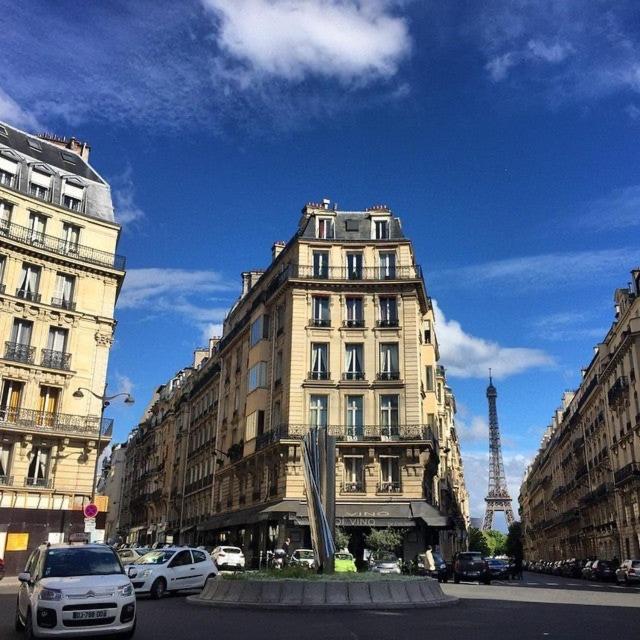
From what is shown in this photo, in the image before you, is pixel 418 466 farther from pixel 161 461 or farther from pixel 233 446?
pixel 161 461

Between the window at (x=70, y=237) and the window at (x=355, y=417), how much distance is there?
1739cm

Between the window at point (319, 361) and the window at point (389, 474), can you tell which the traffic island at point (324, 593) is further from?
the window at point (319, 361)

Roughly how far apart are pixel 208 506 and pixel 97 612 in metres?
42.7

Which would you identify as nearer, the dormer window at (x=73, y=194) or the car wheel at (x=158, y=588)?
the car wheel at (x=158, y=588)

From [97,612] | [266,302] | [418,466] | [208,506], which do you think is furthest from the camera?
[208,506]

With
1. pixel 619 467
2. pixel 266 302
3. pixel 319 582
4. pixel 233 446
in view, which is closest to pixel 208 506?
pixel 233 446

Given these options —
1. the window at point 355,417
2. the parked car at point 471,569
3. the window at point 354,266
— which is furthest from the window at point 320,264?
the parked car at point 471,569

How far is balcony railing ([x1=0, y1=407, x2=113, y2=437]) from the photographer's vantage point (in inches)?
1238

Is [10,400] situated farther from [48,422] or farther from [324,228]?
[324,228]

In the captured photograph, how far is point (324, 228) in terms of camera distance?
41.9m

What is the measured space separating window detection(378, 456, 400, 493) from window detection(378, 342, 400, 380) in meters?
4.66

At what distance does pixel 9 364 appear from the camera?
31.9 m

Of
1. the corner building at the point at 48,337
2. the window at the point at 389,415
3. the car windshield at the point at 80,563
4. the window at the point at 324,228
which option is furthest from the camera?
the window at the point at 324,228

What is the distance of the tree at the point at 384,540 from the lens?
107 ft
